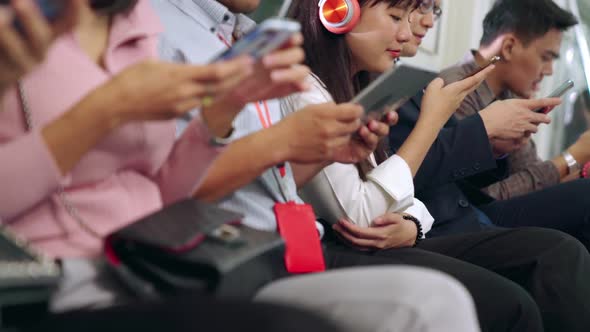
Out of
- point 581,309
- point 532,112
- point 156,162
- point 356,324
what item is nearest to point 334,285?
point 356,324

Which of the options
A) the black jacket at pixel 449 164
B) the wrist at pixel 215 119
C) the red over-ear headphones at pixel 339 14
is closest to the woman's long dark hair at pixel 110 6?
A: the wrist at pixel 215 119

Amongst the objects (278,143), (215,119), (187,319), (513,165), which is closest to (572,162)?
(513,165)

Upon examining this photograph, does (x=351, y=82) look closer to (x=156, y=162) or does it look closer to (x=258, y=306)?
(x=156, y=162)

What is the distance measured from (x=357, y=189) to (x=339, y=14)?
1.23 feet

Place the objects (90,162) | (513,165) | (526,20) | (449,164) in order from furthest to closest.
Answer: (526,20) < (513,165) < (449,164) < (90,162)

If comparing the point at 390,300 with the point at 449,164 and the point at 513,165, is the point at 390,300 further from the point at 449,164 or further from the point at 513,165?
the point at 513,165

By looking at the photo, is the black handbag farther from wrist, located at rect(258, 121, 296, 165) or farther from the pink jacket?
wrist, located at rect(258, 121, 296, 165)

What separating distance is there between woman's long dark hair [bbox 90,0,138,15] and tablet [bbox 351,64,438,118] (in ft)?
1.13

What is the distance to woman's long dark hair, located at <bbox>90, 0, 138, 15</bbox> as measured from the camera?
0.97 meters

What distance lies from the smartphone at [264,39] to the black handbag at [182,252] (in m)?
0.19

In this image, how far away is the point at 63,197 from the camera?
2.87 ft

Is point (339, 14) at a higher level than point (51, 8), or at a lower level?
lower

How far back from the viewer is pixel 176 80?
2.52 feet

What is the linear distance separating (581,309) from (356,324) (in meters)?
0.76
